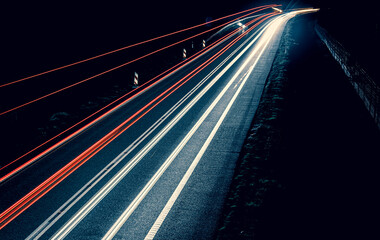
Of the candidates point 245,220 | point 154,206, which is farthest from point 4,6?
point 245,220

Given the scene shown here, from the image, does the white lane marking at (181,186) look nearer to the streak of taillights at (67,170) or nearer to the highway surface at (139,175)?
the highway surface at (139,175)

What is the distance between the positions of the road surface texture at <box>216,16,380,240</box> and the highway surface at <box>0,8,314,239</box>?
1.94 feet

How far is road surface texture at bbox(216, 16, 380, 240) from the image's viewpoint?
5.95 metres

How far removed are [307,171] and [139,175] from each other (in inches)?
178

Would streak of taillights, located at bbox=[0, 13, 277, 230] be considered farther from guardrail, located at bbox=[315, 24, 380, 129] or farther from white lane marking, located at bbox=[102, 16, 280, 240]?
guardrail, located at bbox=[315, 24, 380, 129]

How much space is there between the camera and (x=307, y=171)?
7.85m

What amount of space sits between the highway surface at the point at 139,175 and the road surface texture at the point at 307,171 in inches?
23.3

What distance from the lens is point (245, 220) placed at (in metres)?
6.27

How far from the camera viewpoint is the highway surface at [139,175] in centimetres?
657

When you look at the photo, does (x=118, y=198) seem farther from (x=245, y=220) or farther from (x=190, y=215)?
(x=245, y=220)

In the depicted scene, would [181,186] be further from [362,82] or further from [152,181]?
[362,82]

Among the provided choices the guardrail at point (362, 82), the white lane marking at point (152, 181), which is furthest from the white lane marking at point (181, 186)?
the guardrail at point (362, 82)

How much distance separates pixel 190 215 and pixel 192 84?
1152cm

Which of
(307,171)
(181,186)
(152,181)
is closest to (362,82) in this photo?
(307,171)
